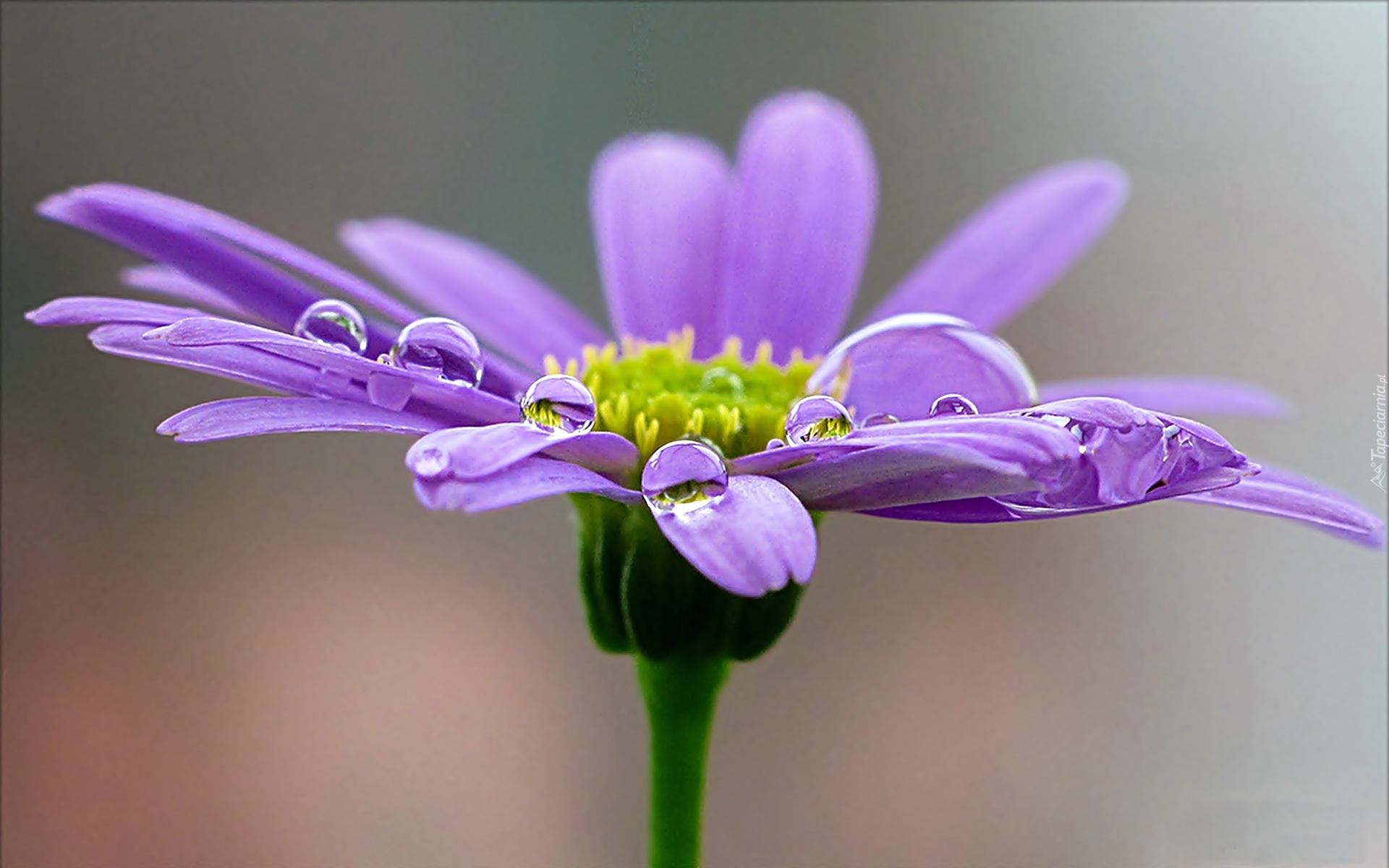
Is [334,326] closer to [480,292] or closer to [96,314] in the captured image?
[96,314]

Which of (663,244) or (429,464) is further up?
(663,244)

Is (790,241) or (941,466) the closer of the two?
A: (941,466)

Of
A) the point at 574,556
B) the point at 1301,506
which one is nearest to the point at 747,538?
the point at 1301,506

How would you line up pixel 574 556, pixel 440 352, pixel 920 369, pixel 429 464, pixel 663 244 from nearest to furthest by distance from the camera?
pixel 429 464 < pixel 440 352 < pixel 920 369 < pixel 663 244 < pixel 574 556

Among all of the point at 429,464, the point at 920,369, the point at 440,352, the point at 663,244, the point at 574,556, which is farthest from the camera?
the point at 574,556

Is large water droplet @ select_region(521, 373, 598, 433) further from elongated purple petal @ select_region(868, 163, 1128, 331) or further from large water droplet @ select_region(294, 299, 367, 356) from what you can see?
elongated purple petal @ select_region(868, 163, 1128, 331)

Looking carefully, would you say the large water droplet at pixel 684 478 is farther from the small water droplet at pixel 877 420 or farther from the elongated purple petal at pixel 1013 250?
the elongated purple petal at pixel 1013 250

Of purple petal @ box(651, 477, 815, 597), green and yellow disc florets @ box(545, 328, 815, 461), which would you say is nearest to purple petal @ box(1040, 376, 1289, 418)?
green and yellow disc florets @ box(545, 328, 815, 461)

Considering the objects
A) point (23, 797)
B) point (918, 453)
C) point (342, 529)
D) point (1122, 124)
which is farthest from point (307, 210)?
point (918, 453)

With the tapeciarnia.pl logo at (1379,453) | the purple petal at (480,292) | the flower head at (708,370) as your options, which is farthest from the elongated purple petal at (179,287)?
the tapeciarnia.pl logo at (1379,453)
